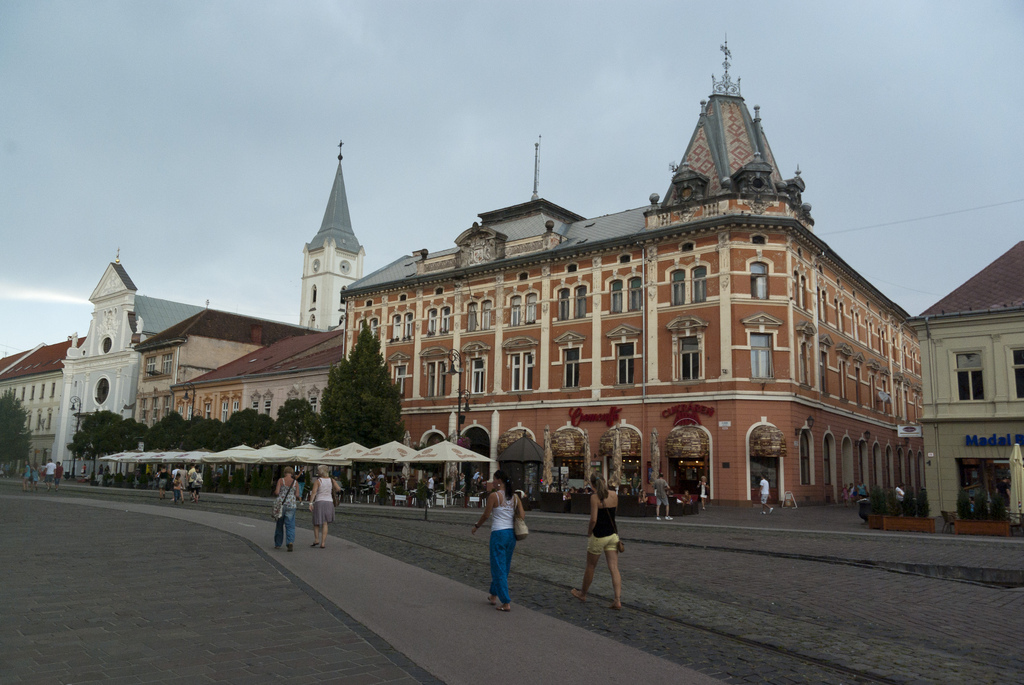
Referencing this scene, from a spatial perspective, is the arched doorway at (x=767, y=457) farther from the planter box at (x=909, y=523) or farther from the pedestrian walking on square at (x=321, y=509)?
the pedestrian walking on square at (x=321, y=509)

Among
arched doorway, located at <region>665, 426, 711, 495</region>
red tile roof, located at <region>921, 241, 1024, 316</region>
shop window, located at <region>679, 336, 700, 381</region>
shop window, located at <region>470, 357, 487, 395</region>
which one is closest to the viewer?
red tile roof, located at <region>921, 241, 1024, 316</region>

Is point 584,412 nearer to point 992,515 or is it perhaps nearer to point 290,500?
point 992,515

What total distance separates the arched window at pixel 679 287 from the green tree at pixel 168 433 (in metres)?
38.9

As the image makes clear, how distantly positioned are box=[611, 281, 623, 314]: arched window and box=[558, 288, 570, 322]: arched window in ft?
9.73

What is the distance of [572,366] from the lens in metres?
42.6

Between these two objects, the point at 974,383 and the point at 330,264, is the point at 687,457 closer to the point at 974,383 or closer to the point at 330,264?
the point at 974,383

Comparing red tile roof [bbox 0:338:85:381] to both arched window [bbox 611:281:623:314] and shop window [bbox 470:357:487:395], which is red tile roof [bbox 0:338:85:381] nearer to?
shop window [bbox 470:357:487:395]

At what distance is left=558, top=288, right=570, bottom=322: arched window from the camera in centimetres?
4347

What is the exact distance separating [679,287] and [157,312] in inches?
2652

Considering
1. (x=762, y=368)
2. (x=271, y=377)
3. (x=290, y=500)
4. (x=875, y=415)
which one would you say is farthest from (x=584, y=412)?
(x=271, y=377)

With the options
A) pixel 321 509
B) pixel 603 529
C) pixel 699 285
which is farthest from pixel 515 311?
pixel 603 529

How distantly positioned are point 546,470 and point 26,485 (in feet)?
104

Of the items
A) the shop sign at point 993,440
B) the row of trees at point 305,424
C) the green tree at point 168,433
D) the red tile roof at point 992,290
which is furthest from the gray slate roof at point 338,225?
the shop sign at point 993,440

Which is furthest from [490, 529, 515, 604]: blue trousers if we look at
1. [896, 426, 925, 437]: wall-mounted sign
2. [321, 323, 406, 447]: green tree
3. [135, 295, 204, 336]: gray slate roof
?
[135, 295, 204, 336]: gray slate roof
